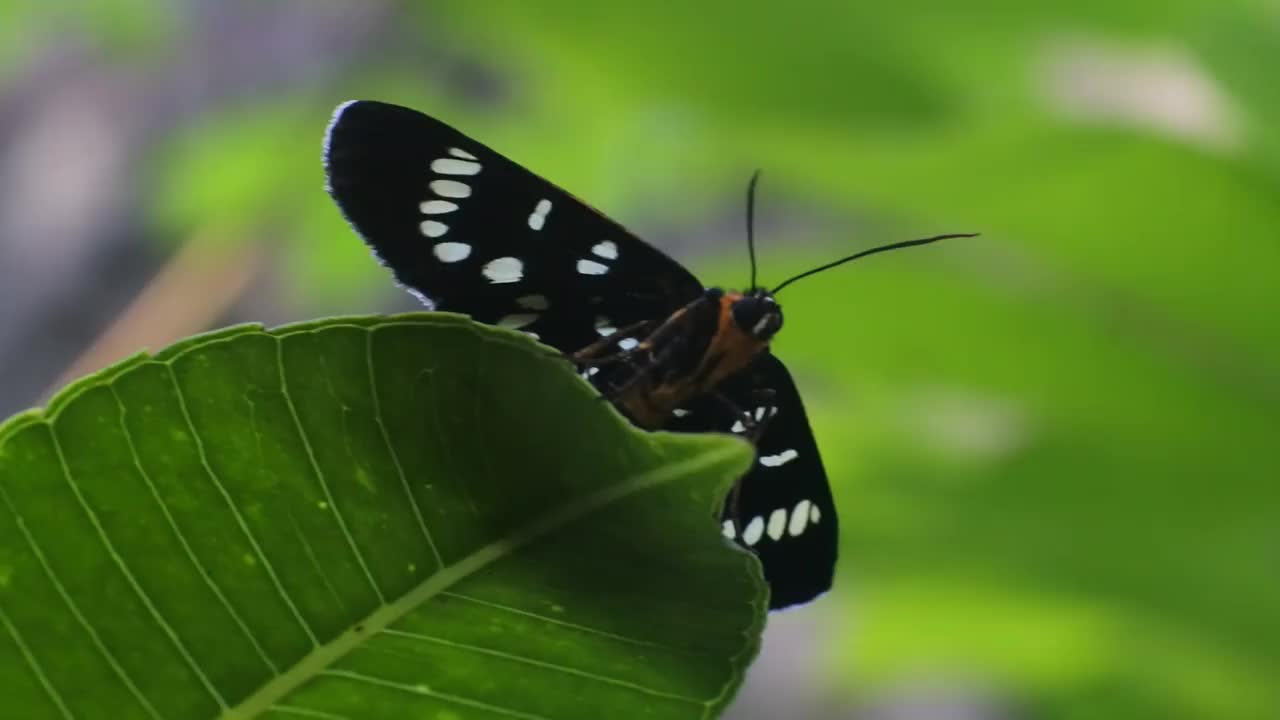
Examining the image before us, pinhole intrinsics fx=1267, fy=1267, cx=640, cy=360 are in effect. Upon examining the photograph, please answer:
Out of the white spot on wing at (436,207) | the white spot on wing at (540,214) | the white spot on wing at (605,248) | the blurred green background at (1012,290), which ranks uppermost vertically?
the white spot on wing at (436,207)

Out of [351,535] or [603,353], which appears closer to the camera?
[351,535]

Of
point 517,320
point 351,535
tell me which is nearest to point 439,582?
point 351,535

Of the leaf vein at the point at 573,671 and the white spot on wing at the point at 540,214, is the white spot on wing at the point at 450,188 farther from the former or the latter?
the leaf vein at the point at 573,671

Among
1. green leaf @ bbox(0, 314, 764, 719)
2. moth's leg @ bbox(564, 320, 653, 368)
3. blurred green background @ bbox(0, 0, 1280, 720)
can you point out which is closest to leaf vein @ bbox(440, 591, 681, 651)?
green leaf @ bbox(0, 314, 764, 719)

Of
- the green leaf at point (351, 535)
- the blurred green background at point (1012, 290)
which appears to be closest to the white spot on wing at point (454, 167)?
the green leaf at point (351, 535)

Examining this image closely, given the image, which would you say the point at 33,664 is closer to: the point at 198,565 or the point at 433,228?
the point at 198,565
